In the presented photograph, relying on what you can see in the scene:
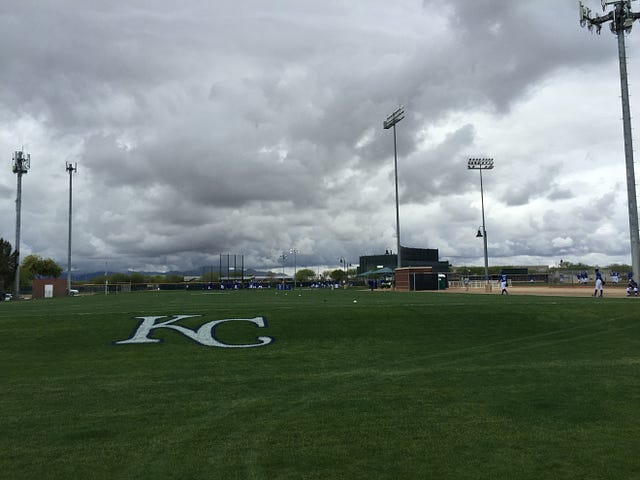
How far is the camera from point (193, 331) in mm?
15961

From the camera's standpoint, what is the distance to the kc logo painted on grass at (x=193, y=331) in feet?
47.9

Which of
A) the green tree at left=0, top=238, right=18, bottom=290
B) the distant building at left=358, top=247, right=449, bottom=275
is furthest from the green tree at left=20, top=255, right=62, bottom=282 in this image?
the distant building at left=358, top=247, right=449, bottom=275

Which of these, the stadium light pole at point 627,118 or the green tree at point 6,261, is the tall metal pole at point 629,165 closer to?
the stadium light pole at point 627,118

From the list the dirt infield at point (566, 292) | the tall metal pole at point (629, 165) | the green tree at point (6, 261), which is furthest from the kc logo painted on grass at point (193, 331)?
the green tree at point (6, 261)

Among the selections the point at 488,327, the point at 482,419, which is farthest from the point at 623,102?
the point at 482,419

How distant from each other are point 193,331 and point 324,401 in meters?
8.21

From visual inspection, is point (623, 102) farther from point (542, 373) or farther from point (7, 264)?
point (7, 264)

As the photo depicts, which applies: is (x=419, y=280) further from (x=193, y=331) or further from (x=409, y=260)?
(x=409, y=260)

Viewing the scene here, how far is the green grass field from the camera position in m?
6.00

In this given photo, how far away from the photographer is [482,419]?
766 cm

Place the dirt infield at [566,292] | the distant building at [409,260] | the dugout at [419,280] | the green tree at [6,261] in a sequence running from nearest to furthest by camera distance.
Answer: the dirt infield at [566,292] < the dugout at [419,280] < the green tree at [6,261] < the distant building at [409,260]

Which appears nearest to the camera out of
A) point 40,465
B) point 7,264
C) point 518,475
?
point 518,475

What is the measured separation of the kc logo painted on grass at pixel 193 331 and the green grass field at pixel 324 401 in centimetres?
34

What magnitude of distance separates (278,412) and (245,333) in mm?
7751
